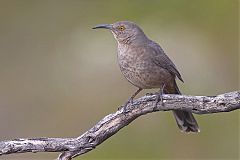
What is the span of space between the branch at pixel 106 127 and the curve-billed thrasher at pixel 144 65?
0.42 meters

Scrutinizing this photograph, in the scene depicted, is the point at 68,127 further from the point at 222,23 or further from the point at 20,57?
the point at 222,23

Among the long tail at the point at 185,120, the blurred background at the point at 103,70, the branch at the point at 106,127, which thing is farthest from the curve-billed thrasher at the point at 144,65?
the blurred background at the point at 103,70

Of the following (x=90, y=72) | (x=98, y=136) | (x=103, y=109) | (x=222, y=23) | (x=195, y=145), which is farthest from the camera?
(x=222, y=23)

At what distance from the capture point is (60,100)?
1312 centimetres

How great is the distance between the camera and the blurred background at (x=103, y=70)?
11.6 meters

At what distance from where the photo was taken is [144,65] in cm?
749

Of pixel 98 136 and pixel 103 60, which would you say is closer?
pixel 98 136

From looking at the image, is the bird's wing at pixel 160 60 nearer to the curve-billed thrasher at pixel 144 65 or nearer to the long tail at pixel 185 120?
the curve-billed thrasher at pixel 144 65

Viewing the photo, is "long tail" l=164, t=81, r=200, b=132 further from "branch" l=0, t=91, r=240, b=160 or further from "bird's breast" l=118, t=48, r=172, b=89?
"branch" l=0, t=91, r=240, b=160

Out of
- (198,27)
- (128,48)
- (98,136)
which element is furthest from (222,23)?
(98,136)

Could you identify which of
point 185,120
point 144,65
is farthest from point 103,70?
point 144,65

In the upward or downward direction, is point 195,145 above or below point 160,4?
below

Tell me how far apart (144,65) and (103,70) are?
6084mm

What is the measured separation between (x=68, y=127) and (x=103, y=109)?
2.58ft
